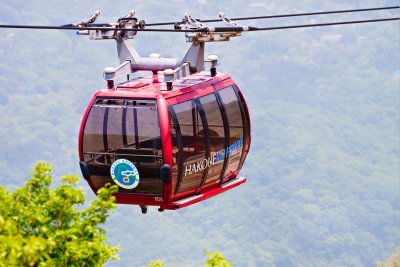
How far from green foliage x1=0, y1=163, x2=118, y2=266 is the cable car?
10.4 ft

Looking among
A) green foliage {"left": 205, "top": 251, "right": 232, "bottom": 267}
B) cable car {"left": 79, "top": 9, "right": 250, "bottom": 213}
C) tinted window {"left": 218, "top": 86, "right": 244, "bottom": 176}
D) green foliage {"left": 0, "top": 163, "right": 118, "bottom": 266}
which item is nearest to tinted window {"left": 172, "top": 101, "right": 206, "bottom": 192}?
cable car {"left": 79, "top": 9, "right": 250, "bottom": 213}

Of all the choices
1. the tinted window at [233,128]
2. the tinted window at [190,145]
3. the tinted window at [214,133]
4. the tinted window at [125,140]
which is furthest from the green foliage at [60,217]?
the tinted window at [233,128]

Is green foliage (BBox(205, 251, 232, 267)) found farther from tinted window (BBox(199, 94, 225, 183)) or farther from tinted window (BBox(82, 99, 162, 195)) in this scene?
tinted window (BBox(82, 99, 162, 195))

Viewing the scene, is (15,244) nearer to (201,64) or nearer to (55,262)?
(55,262)

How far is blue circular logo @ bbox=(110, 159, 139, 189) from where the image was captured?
19.3 meters

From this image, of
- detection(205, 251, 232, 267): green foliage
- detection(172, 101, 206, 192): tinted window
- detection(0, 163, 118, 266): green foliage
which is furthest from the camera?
detection(205, 251, 232, 267): green foliage

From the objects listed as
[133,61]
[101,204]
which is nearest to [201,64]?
[133,61]

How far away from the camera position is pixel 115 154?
19344 millimetres

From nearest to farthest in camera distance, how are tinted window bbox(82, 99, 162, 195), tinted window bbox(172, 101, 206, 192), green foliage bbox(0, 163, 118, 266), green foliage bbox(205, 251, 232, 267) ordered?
green foliage bbox(0, 163, 118, 266) → tinted window bbox(82, 99, 162, 195) → tinted window bbox(172, 101, 206, 192) → green foliage bbox(205, 251, 232, 267)

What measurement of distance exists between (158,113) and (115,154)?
0.93 m

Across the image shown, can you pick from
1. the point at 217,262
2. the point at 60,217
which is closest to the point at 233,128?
the point at 217,262

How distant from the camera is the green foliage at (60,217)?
15.3 meters

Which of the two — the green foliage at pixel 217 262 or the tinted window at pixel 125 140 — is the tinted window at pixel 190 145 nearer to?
the tinted window at pixel 125 140

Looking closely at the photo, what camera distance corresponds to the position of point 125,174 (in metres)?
19.4
